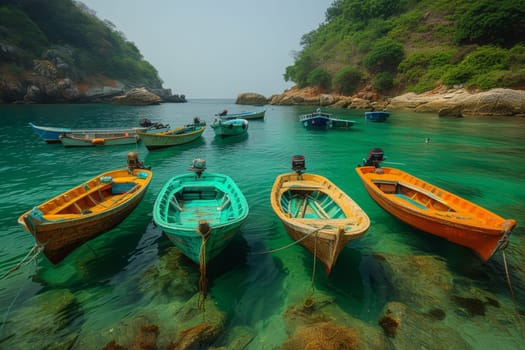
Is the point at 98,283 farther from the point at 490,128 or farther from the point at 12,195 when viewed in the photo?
the point at 490,128

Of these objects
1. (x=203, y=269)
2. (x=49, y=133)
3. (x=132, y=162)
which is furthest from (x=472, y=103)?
(x=49, y=133)

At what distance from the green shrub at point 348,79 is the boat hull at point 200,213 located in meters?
65.8

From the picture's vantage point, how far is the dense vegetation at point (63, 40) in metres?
62.9

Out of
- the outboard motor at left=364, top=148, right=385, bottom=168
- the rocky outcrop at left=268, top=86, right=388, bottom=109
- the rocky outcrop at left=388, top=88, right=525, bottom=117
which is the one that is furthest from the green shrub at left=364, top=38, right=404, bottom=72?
the outboard motor at left=364, top=148, right=385, bottom=168

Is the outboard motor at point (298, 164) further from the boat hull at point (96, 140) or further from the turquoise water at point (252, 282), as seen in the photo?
the boat hull at point (96, 140)

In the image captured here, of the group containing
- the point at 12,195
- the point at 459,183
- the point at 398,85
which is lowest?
the point at 459,183

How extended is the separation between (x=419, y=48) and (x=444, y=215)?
231ft

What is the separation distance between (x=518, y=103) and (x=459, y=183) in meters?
35.0

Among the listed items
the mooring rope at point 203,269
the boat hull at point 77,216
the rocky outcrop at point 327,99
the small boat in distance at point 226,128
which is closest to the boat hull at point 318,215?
the mooring rope at point 203,269

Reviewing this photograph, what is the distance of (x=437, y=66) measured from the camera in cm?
4966

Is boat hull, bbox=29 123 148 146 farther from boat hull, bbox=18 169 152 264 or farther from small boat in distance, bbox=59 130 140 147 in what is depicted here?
boat hull, bbox=18 169 152 264

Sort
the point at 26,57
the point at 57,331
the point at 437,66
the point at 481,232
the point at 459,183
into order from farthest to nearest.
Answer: the point at 26,57
the point at 437,66
the point at 459,183
the point at 481,232
the point at 57,331

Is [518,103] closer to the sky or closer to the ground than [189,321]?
closer to the sky

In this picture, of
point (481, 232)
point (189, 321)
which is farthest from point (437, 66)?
point (189, 321)
